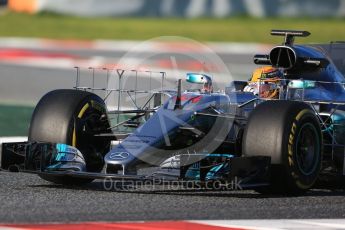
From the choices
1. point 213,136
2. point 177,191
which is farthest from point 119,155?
point 213,136

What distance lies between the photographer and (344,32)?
30406 mm

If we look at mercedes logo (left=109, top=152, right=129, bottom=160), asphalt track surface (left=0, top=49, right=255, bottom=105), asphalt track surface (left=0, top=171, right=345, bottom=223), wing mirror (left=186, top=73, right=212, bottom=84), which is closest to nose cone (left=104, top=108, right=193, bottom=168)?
mercedes logo (left=109, top=152, right=129, bottom=160)

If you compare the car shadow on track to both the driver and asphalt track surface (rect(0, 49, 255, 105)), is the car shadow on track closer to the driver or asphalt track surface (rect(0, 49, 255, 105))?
the driver

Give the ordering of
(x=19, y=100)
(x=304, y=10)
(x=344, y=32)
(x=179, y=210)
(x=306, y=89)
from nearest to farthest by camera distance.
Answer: (x=179, y=210)
(x=306, y=89)
(x=19, y=100)
(x=344, y=32)
(x=304, y=10)

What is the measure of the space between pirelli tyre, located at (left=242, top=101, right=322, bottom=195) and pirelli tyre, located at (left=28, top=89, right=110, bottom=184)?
1.60 metres

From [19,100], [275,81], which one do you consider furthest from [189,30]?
[275,81]

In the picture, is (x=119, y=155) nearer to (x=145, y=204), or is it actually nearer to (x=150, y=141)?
(x=150, y=141)

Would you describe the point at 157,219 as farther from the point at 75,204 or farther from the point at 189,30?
the point at 189,30

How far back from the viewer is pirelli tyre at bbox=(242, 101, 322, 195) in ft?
26.5

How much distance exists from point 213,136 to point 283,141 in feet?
2.41

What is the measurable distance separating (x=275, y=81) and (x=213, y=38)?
2147 cm

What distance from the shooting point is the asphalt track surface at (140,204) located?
6922 millimetres

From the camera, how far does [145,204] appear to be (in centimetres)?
762

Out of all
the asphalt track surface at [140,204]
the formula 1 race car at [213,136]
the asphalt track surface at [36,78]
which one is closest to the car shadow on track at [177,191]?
the asphalt track surface at [140,204]
